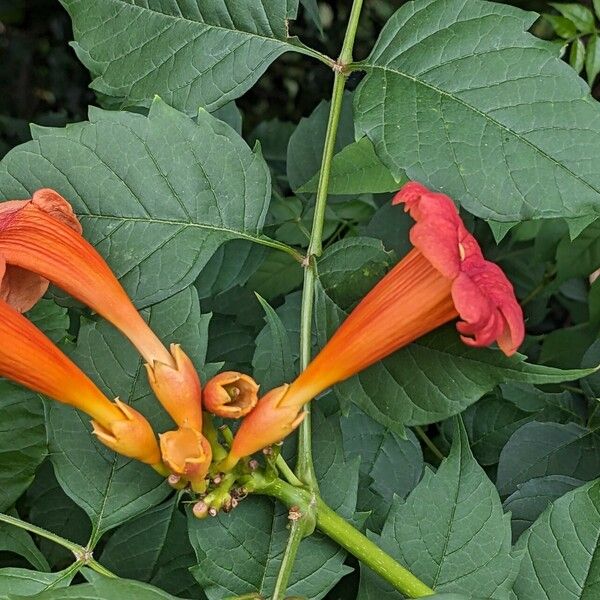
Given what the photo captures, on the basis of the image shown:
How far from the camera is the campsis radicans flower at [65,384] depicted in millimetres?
1157

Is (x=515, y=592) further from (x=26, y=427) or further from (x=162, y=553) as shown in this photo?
(x=26, y=427)

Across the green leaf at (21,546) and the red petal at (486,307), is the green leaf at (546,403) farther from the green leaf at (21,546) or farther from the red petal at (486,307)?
the green leaf at (21,546)

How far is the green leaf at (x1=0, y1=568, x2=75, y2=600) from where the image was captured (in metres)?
1.19

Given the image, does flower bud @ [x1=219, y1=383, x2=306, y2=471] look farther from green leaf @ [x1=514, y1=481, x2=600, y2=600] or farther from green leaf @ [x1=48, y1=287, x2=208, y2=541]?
green leaf @ [x1=514, y1=481, x2=600, y2=600]

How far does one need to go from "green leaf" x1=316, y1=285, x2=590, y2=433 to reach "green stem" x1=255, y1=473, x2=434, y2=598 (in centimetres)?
16

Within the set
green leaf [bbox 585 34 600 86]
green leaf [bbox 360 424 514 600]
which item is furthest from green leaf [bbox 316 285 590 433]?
green leaf [bbox 585 34 600 86]

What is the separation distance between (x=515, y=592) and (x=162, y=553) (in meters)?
0.68

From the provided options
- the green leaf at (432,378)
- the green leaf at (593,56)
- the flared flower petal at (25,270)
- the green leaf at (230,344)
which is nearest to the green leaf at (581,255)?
the green leaf at (593,56)

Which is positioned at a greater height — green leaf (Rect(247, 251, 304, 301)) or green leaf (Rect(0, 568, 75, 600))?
green leaf (Rect(0, 568, 75, 600))

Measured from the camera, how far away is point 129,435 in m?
1.17

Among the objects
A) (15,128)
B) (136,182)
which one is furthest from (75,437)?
(15,128)

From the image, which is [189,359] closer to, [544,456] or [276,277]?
[544,456]

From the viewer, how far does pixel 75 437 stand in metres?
1.32

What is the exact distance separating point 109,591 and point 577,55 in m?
1.53
